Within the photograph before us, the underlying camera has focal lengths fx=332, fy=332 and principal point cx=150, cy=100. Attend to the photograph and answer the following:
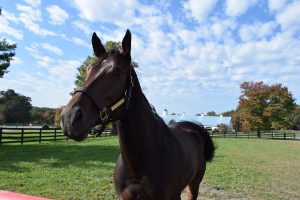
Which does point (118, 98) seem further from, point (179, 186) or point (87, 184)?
point (87, 184)

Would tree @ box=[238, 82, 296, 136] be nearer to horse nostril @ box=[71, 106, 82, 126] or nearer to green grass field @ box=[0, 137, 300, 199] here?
green grass field @ box=[0, 137, 300, 199]

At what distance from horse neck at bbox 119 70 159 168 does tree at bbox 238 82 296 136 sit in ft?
163

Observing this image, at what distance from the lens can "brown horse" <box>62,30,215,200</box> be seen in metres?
2.28

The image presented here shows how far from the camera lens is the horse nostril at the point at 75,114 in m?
2.14

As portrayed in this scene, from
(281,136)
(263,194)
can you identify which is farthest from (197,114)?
(263,194)

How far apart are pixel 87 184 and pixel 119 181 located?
17.9 ft

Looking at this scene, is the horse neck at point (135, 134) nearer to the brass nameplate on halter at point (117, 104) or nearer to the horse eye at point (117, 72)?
the brass nameplate on halter at point (117, 104)

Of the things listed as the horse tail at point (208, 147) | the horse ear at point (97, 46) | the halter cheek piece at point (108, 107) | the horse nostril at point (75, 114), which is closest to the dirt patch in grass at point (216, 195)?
the horse tail at point (208, 147)

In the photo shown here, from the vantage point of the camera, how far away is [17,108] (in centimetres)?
8206

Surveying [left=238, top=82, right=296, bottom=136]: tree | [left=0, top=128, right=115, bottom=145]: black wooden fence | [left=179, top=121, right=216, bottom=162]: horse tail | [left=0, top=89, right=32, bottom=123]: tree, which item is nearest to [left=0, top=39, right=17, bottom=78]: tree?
[left=0, top=128, right=115, bottom=145]: black wooden fence

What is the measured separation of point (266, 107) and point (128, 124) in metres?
51.3

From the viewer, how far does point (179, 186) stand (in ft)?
10.5

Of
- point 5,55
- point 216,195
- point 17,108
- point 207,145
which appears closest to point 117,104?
point 207,145

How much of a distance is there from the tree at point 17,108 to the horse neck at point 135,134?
274ft
